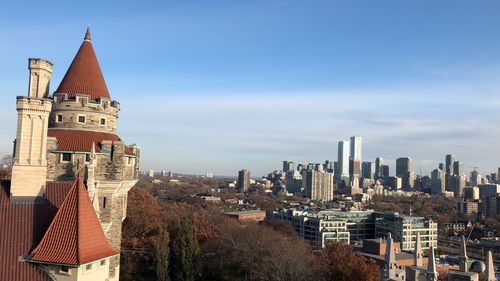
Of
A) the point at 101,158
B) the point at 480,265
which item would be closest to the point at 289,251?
the point at 480,265

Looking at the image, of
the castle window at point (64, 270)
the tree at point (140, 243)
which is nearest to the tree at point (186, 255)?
the tree at point (140, 243)

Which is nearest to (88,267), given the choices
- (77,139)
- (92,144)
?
(92,144)

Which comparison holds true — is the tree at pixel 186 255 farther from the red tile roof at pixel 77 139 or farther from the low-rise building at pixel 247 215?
the low-rise building at pixel 247 215

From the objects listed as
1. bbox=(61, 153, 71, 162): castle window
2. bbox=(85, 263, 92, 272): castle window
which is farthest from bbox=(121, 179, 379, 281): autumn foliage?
bbox=(85, 263, 92, 272): castle window

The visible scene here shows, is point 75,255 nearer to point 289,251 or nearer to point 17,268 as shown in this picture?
point 17,268

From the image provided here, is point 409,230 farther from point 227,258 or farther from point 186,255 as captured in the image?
point 186,255

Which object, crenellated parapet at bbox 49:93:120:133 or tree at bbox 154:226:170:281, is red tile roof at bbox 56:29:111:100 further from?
tree at bbox 154:226:170:281
